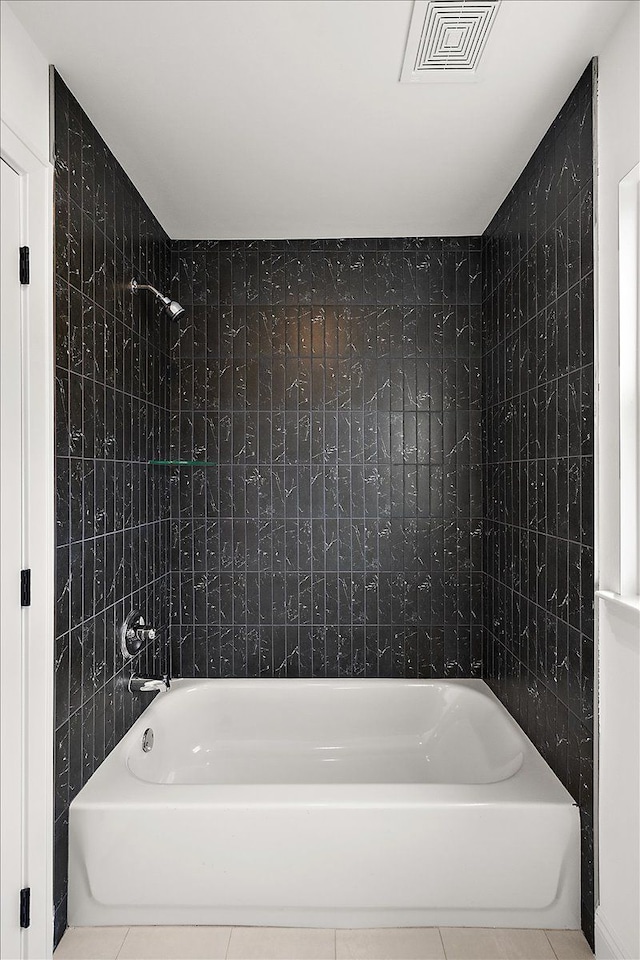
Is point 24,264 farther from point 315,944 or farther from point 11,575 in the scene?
point 315,944

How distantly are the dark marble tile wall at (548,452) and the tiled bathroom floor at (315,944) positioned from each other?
0.18 metres

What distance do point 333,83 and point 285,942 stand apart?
249cm

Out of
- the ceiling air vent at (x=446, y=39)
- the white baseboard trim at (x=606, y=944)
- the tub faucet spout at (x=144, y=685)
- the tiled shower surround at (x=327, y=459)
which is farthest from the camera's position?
the tiled shower surround at (x=327, y=459)

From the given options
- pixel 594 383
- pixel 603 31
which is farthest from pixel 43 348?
pixel 603 31

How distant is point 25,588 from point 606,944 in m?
1.81

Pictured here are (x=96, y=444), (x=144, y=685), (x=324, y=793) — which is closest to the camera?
(x=324, y=793)

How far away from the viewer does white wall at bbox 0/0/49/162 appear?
1728mm

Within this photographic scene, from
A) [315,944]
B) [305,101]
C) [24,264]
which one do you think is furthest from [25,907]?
[305,101]

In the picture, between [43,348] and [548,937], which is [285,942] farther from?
[43,348]

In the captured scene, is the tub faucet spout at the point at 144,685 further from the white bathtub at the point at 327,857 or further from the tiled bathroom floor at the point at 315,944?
the tiled bathroom floor at the point at 315,944

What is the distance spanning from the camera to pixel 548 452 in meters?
2.38

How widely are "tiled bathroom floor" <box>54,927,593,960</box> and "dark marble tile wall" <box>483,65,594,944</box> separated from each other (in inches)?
6.9

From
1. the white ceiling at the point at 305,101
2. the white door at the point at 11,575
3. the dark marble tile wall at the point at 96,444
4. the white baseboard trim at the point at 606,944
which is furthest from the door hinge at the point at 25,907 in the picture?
the white ceiling at the point at 305,101

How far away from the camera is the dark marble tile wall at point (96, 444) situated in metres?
2.08
